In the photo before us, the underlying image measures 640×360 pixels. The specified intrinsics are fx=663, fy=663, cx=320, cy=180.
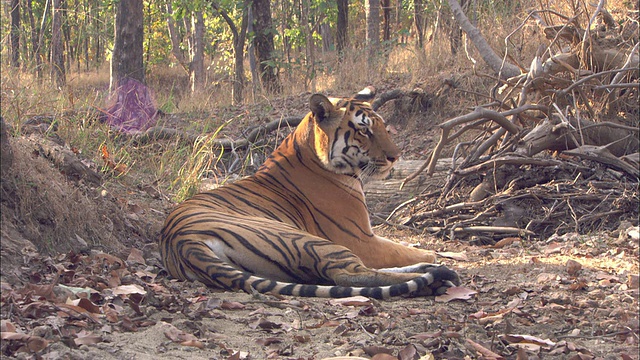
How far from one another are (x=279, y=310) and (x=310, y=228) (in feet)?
4.18

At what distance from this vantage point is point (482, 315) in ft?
11.1

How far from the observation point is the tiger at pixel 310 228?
150 inches

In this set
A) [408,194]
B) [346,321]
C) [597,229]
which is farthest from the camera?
[408,194]

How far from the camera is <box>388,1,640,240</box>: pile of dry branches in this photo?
17.7ft

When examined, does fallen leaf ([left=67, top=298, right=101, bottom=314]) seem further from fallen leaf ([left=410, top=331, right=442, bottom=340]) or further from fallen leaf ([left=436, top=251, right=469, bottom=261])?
fallen leaf ([left=436, top=251, right=469, bottom=261])

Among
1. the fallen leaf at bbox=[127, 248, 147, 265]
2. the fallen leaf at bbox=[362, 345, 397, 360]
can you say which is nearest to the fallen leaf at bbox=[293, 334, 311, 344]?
the fallen leaf at bbox=[362, 345, 397, 360]

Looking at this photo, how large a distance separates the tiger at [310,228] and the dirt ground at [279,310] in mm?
120

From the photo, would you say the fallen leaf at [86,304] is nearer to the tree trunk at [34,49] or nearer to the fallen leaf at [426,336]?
the fallen leaf at [426,336]

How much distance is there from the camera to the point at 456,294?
148 inches

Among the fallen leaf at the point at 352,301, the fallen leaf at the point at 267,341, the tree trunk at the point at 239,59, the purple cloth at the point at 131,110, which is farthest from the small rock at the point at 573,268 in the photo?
the tree trunk at the point at 239,59

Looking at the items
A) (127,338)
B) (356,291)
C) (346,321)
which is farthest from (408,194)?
(127,338)

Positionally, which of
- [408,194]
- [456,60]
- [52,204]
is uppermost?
[456,60]

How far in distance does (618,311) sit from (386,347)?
1.27 meters

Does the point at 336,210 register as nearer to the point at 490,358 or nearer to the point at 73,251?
the point at 73,251
